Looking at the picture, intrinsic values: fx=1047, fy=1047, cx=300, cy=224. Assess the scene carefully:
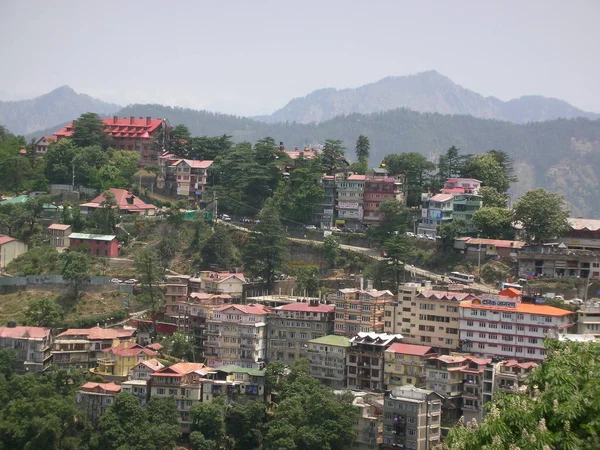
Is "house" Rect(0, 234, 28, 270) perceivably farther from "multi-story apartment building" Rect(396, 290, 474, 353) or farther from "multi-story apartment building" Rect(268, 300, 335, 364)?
"multi-story apartment building" Rect(396, 290, 474, 353)

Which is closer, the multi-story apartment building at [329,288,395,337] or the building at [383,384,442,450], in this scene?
the building at [383,384,442,450]

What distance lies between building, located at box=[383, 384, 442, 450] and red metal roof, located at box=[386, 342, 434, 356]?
221 cm

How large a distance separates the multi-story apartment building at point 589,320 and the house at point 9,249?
23761mm

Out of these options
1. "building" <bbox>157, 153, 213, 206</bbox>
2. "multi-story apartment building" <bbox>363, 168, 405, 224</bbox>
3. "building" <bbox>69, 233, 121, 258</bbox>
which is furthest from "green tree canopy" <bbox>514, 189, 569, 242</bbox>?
"building" <bbox>69, 233, 121, 258</bbox>

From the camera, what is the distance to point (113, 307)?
40375mm

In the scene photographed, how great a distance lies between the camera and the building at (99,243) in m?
43.8

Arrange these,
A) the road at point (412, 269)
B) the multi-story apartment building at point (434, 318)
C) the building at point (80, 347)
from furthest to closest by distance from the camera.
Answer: the road at point (412, 269), the building at point (80, 347), the multi-story apartment building at point (434, 318)

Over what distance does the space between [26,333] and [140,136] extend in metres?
19.8

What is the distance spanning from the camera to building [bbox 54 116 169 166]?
2117 inches

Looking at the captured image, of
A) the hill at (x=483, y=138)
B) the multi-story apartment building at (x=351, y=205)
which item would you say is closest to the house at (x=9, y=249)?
the multi-story apartment building at (x=351, y=205)

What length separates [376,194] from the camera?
4600cm

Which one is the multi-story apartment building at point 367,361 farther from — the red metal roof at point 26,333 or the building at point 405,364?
the red metal roof at point 26,333

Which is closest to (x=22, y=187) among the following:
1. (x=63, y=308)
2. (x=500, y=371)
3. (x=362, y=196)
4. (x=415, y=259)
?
(x=63, y=308)

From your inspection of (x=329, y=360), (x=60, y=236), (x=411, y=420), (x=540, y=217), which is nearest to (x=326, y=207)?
(x=540, y=217)
